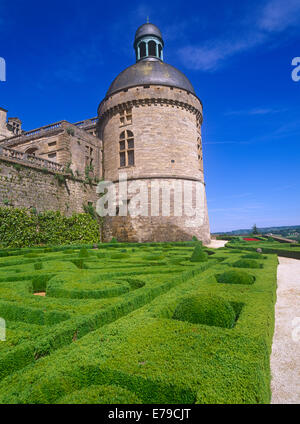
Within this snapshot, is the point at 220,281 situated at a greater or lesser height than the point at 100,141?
lesser

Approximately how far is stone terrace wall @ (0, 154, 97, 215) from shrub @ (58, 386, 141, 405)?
52.5ft

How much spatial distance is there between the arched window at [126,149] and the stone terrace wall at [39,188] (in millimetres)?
4195

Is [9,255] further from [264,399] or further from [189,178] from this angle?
[189,178]

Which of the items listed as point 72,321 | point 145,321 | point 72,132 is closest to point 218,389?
→ point 145,321

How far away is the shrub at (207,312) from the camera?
3875mm

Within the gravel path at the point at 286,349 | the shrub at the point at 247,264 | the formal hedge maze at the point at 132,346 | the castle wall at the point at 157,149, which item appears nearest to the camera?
the formal hedge maze at the point at 132,346

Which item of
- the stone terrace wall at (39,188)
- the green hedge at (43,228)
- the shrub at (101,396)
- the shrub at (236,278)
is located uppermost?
the stone terrace wall at (39,188)

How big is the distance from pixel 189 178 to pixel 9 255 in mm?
15551

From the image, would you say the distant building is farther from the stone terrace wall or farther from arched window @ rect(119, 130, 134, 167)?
the stone terrace wall

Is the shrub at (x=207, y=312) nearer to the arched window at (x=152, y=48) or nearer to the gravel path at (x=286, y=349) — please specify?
the gravel path at (x=286, y=349)

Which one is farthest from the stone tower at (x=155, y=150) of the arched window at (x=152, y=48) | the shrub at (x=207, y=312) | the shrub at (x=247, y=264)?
the shrub at (x=207, y=312)

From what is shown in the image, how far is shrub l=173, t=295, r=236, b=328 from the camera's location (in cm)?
388

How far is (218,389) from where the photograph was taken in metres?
2.35
